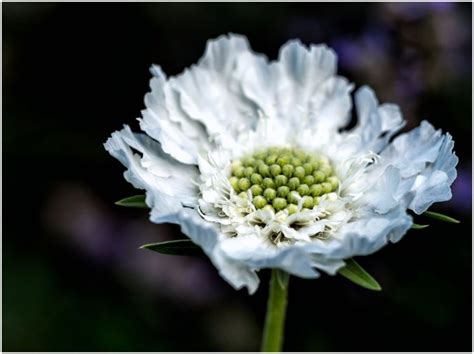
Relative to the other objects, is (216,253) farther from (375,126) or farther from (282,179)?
(375,126)

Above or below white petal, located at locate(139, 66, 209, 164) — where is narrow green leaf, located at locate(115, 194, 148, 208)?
below

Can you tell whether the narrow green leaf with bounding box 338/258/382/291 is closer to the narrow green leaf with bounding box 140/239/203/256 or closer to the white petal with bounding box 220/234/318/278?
the white petal with bounding box 220/234/318/278

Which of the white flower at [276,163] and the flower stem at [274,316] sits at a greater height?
the white flower at [276,163]

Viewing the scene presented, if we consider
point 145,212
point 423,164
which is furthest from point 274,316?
point 145,212

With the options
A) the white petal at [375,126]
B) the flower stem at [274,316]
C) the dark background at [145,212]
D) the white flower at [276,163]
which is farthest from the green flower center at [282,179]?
the dark background at [145,212]

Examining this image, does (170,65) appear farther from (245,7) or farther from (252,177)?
(252,177)

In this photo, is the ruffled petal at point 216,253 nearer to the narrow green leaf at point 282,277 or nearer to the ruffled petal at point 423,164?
the narrow green leaf at point 282,277

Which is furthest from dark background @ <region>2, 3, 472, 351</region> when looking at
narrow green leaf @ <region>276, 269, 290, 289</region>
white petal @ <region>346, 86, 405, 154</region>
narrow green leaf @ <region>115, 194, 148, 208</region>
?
narrow green leaf @ <region>115, 194, 148, 208</region>
